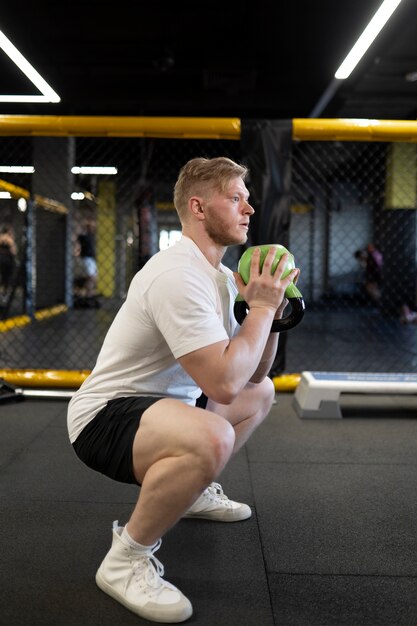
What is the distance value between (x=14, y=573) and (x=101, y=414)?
0.47 meters

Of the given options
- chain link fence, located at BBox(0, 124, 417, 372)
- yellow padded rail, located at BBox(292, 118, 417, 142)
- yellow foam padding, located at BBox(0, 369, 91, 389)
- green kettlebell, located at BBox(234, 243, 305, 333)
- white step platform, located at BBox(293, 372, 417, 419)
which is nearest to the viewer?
green kettlebell, located at BBox(234, 243, 305, 333)

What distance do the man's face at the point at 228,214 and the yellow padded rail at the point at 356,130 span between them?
77.3 inches

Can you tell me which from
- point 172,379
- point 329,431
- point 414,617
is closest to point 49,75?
point 329,431

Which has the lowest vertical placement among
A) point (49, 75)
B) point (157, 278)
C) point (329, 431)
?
point (329, 431)

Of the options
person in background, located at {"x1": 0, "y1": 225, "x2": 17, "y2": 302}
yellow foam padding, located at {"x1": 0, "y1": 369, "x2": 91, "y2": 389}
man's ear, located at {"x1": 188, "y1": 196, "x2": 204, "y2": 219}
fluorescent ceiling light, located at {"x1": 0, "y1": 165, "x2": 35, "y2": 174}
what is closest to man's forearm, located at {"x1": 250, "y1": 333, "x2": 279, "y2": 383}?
man's ear, located at {"x1": 188, "y1": 196, "x2": 204, "y2": 219}

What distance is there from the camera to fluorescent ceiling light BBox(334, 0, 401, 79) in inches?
219

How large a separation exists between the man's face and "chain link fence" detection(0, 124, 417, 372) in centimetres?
258

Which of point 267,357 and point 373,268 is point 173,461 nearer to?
point 267,357

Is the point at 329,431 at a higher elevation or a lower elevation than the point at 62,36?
lower

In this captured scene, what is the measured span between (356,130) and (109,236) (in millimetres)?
10114

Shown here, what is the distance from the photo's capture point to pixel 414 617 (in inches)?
50.3

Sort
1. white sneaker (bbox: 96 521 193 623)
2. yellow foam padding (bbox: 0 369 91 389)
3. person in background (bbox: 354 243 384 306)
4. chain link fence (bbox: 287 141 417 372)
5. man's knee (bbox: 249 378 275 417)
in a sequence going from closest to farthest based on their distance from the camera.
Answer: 1. white sneaker (bbox: 96 521 193 623)
2. man's knee (bbox: 249 378 275 417)
3. yellow foam padding (bbox: 0 369 91 389)
4. chain link fence (bbox: 287 141 417 372)
5. person in background (bbox: 354 243 384 306)

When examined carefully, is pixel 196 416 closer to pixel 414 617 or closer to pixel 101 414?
pixel 101 414

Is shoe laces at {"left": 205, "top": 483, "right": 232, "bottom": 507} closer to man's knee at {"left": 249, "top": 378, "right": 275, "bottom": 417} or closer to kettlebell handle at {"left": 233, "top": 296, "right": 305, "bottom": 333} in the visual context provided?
man's knee at {"left": 249, "top": 378, "right": 275, "bottom": 417}
